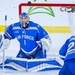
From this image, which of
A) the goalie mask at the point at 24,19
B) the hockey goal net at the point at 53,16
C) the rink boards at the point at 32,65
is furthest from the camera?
the hockey goal net at the point at 53,16

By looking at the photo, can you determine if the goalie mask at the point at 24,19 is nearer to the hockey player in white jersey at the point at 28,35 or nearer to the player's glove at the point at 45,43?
the hockey player in white jersey at the point at 28,35

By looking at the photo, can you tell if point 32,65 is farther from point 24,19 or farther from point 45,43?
point 24,19

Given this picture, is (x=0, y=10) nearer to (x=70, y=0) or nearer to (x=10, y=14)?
(x=10, y=14)

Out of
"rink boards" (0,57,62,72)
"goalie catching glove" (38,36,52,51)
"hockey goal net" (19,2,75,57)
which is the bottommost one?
"rink boards" (0,57,62,72)

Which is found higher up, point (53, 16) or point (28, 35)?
point (53, 16)

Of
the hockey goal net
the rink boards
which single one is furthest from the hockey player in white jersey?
the hockey goal net

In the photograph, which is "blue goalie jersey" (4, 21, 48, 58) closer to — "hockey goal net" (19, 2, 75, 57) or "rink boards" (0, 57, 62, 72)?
"rink boards" (0, 57, 62, 72)

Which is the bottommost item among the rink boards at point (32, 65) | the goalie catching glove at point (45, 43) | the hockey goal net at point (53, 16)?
the rink boards at point (32, 65)

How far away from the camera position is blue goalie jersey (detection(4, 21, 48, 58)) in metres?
5.29

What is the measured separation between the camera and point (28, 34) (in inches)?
209

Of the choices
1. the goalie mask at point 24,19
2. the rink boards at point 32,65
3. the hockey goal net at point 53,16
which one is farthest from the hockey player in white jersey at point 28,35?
the hockey goal net at point 53,16

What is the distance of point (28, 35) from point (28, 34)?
1 cm

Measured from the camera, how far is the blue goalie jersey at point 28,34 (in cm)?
529

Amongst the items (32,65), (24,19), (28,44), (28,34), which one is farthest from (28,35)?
(32,65)
